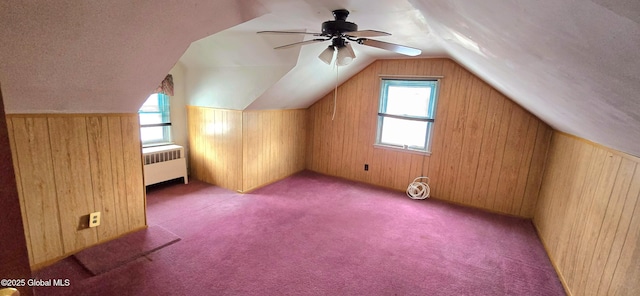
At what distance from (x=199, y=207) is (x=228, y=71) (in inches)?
74.2

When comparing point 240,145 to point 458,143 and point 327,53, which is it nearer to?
point 327,53

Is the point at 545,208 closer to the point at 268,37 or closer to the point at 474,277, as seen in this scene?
the point at 474,277

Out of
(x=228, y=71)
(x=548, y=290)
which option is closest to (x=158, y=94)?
(x=228, y=71)

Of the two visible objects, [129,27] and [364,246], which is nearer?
[129,27]

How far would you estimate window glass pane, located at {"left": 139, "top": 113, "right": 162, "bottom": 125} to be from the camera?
12.8ft

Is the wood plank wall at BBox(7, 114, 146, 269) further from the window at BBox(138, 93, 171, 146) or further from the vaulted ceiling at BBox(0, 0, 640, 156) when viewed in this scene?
the window at BBox(138, 93, 171, 146)

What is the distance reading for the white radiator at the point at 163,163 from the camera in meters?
3.75

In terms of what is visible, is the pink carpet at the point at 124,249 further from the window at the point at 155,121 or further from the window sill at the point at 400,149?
the window sill at the point at 400,149

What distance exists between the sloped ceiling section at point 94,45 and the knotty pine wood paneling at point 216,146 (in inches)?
57.8

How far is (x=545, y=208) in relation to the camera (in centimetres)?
306

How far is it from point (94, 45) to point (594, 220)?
376cm

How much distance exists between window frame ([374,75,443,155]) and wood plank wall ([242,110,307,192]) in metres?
1.46

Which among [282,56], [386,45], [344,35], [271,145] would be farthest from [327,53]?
[271,145]

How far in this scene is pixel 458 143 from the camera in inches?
151
